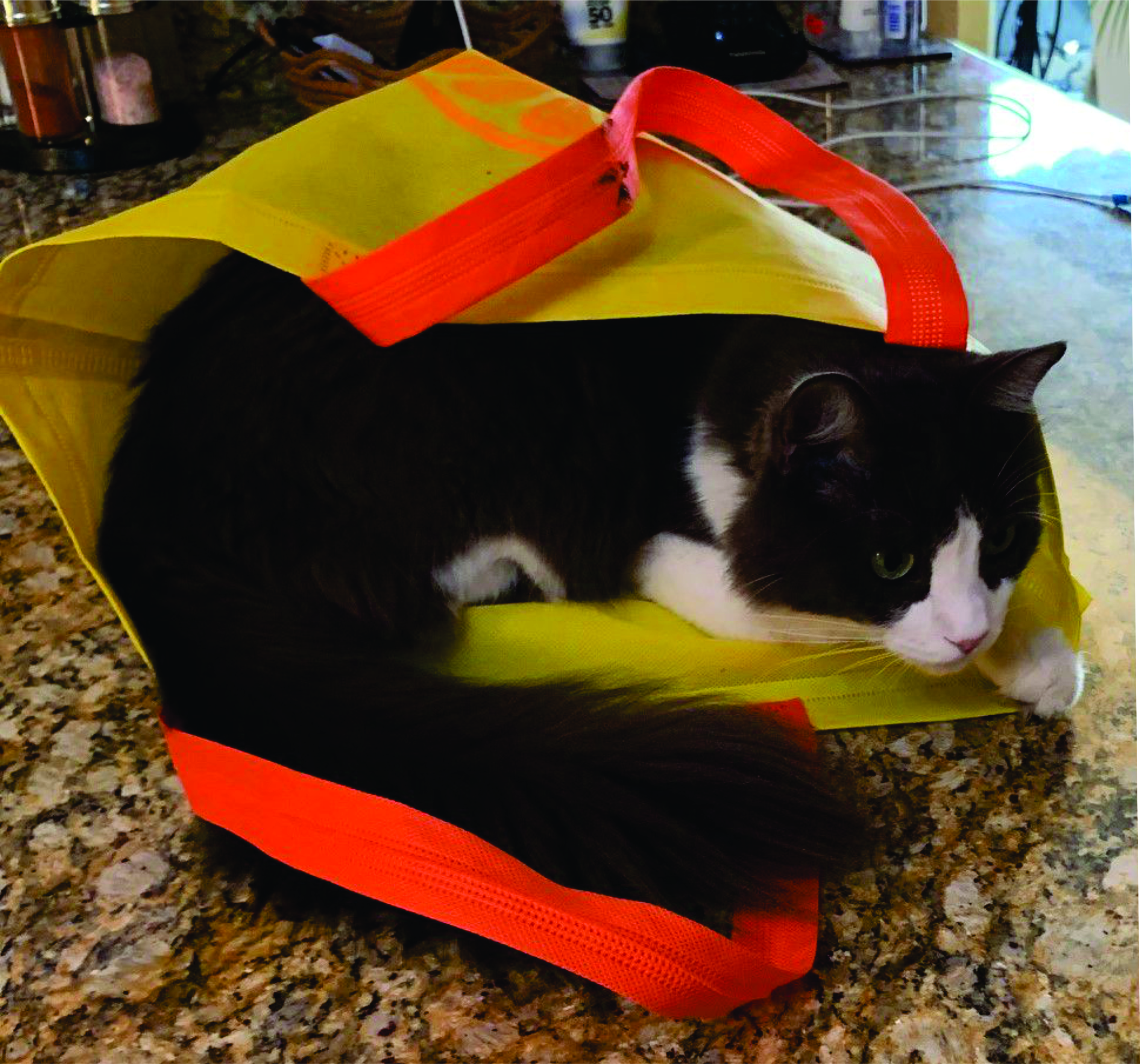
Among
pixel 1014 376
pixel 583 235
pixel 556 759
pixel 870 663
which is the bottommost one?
pixel 870 663

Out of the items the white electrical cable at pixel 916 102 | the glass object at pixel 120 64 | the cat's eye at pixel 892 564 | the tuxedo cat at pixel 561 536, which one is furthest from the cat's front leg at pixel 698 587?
the glass object at pixel 120 64

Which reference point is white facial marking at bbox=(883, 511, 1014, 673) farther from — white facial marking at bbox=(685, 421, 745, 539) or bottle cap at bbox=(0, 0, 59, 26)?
bottle cap at bbox=(0, 0, 59, 26)

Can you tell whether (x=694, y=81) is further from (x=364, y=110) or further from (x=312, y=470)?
(x=312, y=470)

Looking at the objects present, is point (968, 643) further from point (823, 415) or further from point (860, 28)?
point (860, 28)

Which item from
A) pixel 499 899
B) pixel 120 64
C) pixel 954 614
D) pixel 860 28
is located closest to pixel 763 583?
pixel 954 614

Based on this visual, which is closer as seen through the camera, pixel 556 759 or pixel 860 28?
pixel 556 759

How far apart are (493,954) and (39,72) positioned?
1.59 metres

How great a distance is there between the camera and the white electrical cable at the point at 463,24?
1923mm

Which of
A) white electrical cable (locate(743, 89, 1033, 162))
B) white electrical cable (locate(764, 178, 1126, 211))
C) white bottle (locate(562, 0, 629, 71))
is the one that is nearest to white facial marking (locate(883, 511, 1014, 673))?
white electrical cable (locate(764, 178, 1126, 211))

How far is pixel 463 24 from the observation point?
1923mm

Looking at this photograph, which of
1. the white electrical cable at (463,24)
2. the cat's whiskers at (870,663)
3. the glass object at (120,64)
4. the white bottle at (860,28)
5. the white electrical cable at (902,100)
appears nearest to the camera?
the cat's whiskers at (870,663)

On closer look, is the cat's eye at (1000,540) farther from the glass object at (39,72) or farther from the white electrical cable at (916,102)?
the glass object at (39,72)

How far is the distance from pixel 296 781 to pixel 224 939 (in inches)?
4.3

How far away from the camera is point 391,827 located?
2.49ft
